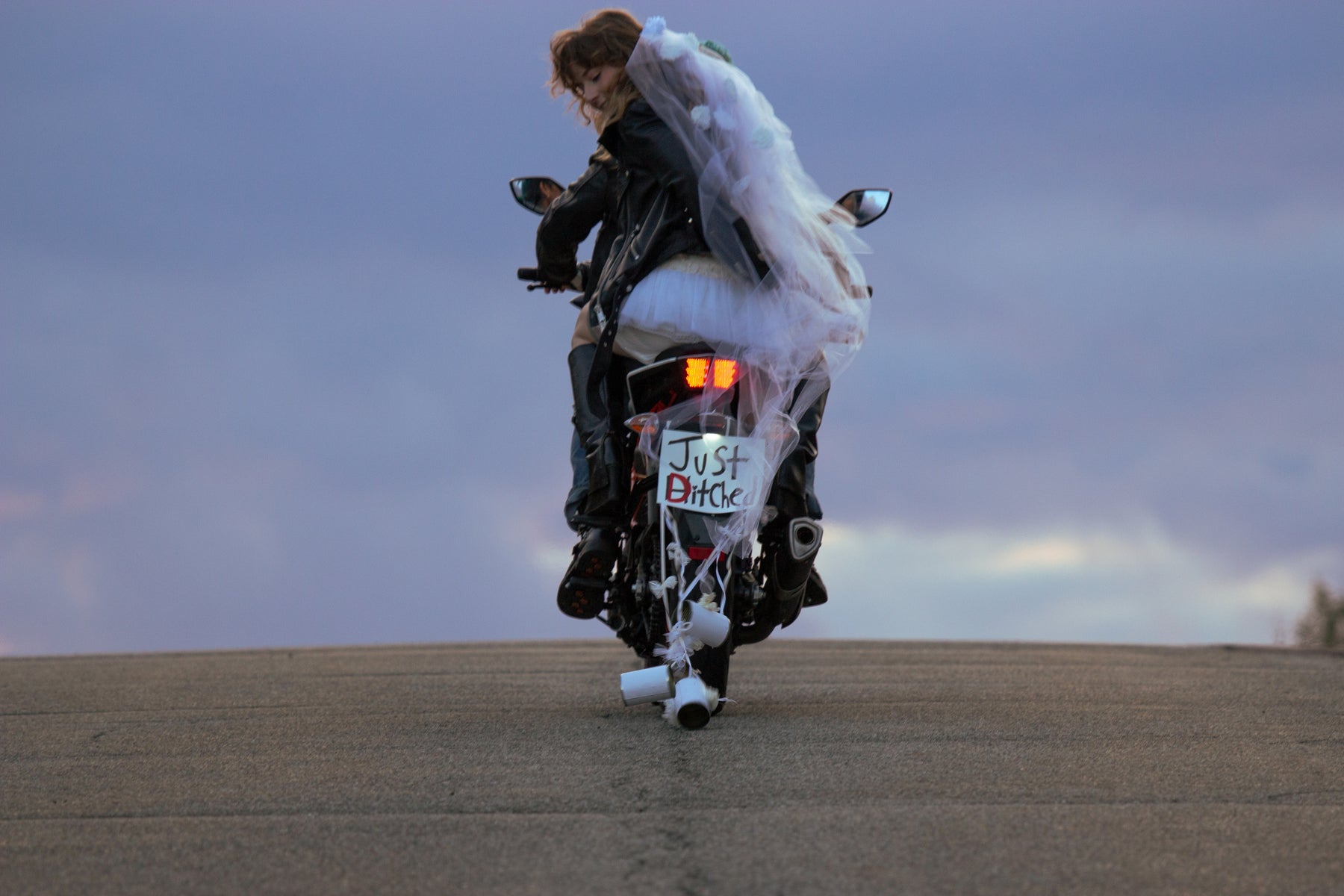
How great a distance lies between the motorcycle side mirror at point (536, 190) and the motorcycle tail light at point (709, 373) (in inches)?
52.7

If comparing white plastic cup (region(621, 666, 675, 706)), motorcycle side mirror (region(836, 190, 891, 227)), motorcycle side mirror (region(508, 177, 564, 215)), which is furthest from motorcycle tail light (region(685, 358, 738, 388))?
motorcycle side mirror (region(508, 177, 564, 215))

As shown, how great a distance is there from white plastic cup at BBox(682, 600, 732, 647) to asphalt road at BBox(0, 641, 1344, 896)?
0.31m

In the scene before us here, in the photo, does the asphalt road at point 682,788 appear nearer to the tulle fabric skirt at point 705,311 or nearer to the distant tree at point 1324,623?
the tulle fabric skirt at point 705,311

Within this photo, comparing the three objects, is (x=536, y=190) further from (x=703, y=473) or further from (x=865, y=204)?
(x=703, y=473)

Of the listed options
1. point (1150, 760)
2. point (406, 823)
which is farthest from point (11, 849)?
point (1150, 760)

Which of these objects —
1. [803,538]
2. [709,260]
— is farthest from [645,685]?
[709,260]

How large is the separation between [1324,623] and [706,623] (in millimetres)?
8688

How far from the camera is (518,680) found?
777 cm

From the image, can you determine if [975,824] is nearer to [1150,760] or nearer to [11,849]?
[1150,760]

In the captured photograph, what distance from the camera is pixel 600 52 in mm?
5773

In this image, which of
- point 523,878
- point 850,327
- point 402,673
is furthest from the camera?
point 402,673

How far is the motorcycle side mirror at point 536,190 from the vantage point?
6.49m

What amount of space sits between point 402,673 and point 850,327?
3.49 metres

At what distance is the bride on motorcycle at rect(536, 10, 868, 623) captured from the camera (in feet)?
18.4
